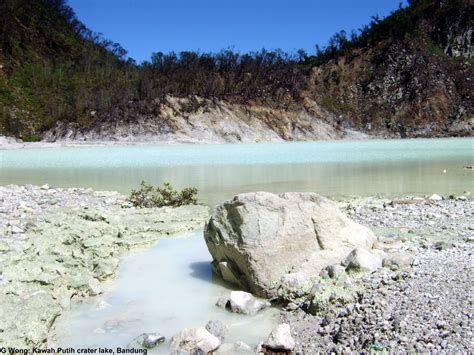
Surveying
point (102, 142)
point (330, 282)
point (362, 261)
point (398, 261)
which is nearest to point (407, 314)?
point (330, 282)

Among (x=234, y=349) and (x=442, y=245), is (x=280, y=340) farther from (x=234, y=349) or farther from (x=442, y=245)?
(x=442, y=245)

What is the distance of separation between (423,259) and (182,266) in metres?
3.23

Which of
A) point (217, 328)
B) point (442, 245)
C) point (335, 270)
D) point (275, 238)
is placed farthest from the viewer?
point (442, 245)

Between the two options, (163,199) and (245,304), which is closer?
(245,304)

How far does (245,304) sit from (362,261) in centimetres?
140

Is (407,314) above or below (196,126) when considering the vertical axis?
below

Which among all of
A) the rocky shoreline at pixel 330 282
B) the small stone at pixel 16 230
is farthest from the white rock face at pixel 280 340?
the small stone at pixel 16 230

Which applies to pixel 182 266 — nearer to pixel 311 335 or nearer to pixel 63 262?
pixel 63 262

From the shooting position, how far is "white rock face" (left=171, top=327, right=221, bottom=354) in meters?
4.45

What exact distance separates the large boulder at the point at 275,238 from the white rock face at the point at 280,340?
4.04 ft

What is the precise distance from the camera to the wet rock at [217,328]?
4758mm

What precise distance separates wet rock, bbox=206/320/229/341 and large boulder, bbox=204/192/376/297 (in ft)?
3.51

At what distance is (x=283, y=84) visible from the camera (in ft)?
259

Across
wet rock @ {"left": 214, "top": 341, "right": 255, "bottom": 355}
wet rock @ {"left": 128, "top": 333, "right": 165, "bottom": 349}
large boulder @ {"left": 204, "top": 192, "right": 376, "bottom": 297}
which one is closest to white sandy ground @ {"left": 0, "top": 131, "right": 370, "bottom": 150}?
large boulder @ {"left": 204, "top": 192, "right": 376, "bottom": 297}
